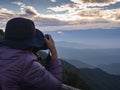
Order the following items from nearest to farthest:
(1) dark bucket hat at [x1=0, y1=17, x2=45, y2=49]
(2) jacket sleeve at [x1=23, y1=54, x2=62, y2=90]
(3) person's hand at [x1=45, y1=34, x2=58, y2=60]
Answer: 1. (2) jacket sleeve at [x1=23, y1=54, x2=62, y2=90]
2. (1) dark bucket hat at [x1=0, y1=17, x2=45, y2=49]
3. (3) person's hand at [x1=45, y1=34, x2=58, y2=60]

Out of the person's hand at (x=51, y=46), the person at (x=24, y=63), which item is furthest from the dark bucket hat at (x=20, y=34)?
the person's hand at (x=51, y=46)

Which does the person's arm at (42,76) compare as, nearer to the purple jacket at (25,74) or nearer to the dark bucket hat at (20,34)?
the purple jacket at (25,74)

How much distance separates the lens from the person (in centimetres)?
286

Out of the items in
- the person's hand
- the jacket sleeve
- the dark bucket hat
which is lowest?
the jacket sleeve

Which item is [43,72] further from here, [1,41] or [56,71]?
[1,41]

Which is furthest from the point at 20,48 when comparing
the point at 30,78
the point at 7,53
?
the point at 30,78

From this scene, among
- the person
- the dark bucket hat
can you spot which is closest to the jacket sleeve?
the person

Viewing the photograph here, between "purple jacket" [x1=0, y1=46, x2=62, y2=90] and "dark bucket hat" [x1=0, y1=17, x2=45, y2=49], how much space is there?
0.26ft

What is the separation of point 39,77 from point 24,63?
215 millimetres

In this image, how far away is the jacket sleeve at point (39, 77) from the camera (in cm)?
282

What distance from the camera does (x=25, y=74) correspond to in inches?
112

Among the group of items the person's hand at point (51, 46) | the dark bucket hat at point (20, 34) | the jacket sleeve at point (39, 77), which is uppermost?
the dark bucket hat at point (20, 34)

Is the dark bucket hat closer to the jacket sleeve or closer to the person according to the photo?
the person

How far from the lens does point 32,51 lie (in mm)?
3180
